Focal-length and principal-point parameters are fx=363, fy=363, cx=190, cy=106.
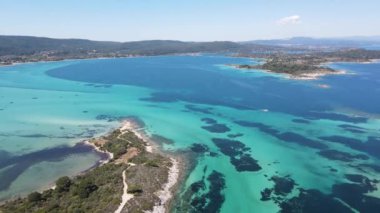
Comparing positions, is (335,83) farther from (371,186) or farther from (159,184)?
(159,184)

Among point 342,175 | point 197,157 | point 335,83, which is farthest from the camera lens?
point 335,83

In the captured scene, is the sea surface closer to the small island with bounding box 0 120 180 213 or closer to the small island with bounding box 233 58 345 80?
the small island with bounding box 0 120 180 213

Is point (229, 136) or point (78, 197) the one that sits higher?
point (78, 197)

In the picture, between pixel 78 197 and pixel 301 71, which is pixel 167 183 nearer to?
pixel 78 197

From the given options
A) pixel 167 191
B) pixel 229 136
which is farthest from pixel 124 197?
pixel 229 136

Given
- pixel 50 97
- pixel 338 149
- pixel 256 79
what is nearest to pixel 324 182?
pixel 338 149

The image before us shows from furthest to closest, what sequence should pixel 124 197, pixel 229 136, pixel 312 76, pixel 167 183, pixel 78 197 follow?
1. pixel 312 76
2. pixel 229 136
3. pixel 167 183
4. pixel 124 197
5. pixel 78 197

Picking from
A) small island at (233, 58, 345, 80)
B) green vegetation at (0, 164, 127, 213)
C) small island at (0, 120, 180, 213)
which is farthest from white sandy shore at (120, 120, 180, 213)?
small island at (233, 58, 345, 80)
